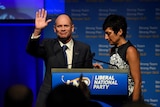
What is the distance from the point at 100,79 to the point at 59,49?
2.29 ft

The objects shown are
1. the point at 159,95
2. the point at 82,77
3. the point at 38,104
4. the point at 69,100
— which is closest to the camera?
the point at 69,100

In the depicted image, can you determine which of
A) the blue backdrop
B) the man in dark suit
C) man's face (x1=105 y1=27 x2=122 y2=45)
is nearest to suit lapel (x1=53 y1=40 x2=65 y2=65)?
the man in dark suit

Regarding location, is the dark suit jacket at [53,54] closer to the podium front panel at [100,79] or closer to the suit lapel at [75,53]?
the suit lapel at [75,53]

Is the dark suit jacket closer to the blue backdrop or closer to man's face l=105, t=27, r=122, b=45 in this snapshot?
man's face l=105, t=27, r=122, b=45

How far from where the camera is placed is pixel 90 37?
576cm

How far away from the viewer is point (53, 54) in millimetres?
3504

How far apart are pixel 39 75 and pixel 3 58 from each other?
0.59 meters

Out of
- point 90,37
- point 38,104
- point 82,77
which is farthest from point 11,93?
point 90,37

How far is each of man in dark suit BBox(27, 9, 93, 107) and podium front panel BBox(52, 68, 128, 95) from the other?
473 mm

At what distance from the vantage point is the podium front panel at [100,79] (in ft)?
9.64

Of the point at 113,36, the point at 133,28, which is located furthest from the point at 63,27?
the point at 133,28

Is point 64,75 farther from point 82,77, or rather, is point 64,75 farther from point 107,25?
point 107,25

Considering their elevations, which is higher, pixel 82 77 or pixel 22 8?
pixel 22 8

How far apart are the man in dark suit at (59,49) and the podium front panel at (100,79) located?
18.6 inches
